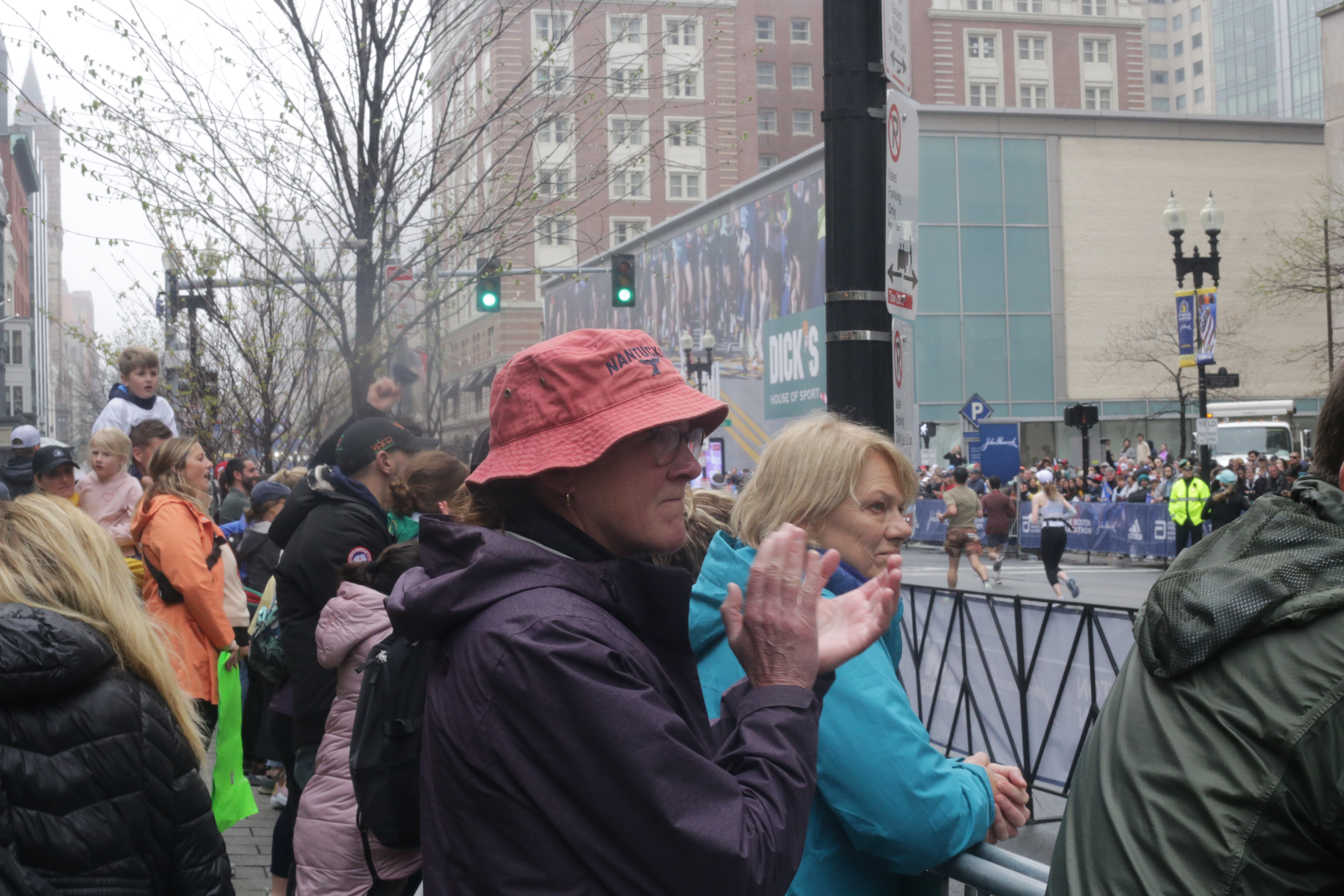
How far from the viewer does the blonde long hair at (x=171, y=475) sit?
6.29 metres

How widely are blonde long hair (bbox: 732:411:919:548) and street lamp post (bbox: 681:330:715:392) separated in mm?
37332

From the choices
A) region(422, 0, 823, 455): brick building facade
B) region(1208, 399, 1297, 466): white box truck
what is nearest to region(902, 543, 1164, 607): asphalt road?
region(422, 0, 823, 455): brick building facade

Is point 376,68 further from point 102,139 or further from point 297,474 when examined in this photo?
point 297,474

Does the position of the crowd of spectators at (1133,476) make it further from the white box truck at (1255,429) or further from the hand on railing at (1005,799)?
the hand on railing at (1005,799)

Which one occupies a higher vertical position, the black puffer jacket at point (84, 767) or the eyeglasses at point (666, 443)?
the eyeglasses at point (666, 443)

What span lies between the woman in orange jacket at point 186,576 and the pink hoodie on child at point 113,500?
1.60m

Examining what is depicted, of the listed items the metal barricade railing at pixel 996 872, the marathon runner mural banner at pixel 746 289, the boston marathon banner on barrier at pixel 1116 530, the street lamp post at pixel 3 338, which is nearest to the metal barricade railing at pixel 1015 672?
the metal barricade railing at pixel 996 872

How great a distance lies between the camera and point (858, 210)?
4.68 m

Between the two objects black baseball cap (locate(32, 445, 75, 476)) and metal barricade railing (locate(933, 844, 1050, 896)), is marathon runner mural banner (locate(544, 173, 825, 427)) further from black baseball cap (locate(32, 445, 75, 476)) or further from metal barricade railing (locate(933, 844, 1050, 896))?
metal barricade railing (locate(933, 844, 1050, 896))

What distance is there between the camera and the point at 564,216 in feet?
36.4

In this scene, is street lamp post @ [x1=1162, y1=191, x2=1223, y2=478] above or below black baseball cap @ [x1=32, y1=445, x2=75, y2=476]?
above

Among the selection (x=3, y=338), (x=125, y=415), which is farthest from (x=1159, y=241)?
(x=3, y=338)

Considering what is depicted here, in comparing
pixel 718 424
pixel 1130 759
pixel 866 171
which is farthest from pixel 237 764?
pixel 1130 759

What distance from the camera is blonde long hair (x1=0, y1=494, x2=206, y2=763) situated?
270 centimetres
